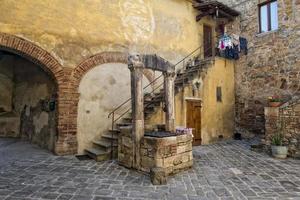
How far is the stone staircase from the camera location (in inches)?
287

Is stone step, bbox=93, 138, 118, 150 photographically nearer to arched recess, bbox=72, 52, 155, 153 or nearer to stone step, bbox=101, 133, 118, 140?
stone step, bbox=101, 133, 118, 140

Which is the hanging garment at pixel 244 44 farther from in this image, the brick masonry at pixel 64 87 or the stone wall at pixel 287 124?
the brick masonry at pixel 64 87

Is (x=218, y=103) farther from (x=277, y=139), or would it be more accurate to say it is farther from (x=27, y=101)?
(x=27, y=101)

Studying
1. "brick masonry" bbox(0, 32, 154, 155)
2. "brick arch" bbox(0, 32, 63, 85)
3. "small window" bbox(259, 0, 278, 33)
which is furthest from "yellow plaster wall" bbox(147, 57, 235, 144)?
"brick arch" bbox(0, 32, 63, 85)

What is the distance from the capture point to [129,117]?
9.02 meters

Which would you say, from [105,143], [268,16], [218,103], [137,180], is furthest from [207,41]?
[137,180]

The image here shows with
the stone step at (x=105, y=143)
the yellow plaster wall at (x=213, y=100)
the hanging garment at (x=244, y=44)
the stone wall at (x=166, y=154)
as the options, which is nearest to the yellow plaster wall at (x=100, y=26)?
the yellow plaster wall at (x=213, y=100)

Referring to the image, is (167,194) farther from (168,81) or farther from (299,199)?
(168,81)

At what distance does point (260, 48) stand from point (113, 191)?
32.3ft

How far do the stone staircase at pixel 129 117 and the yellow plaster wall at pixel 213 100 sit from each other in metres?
0.23

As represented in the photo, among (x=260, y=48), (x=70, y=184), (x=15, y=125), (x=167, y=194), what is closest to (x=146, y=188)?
(x=167, y=194)

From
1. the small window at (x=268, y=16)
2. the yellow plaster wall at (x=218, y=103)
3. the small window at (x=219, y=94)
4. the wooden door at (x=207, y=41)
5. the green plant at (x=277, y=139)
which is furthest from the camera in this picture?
the wooden door at (x=207, y=41)

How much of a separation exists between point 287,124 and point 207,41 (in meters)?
6.64

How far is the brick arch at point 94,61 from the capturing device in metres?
7.96
